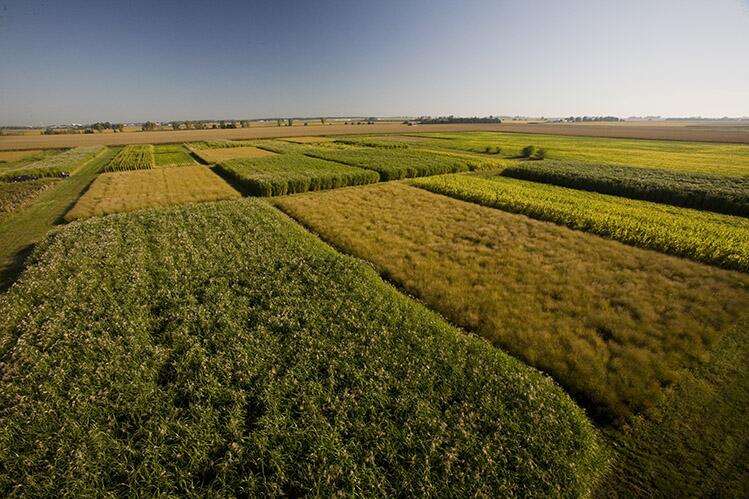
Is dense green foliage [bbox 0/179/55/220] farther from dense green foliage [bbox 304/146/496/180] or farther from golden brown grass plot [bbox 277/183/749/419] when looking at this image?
dense green foliage [bbox 304/146/496/180]

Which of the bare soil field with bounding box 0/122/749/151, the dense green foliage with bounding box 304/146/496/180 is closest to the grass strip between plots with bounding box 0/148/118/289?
the dense green foliage with bounding box 304/146/496/180

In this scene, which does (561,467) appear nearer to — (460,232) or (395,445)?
(395,445)

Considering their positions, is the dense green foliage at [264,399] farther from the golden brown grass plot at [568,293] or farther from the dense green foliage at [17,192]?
the dense green foliage at [17,192]

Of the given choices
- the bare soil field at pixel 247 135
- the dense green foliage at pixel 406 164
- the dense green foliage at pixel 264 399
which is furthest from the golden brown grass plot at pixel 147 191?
the bare soil field at pixel 247 135

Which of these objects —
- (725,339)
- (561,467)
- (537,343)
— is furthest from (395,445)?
(725,339)

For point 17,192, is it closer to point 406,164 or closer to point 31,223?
point 31,223

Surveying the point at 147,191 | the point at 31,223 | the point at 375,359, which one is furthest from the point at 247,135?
the point at 375,359
